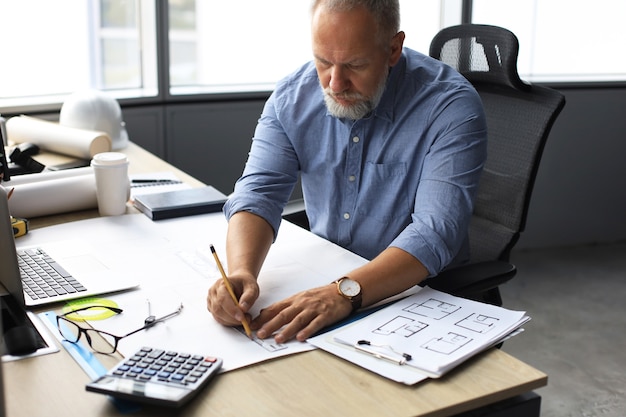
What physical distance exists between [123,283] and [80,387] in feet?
1.29

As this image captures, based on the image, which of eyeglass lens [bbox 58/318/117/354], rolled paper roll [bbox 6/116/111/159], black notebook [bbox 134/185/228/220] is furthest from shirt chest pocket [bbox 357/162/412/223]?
rolled paper roll [bbox 6/116/111/159]

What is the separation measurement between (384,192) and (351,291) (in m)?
0.53

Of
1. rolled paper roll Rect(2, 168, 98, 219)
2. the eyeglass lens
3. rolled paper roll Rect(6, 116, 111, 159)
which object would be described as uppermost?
rolled paper roll Rect(6, 116, 111, 159)

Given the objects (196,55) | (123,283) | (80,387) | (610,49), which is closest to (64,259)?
(123,283)

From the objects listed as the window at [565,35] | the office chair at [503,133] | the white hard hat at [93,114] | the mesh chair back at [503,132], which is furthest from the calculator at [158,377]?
the window at [565,35]

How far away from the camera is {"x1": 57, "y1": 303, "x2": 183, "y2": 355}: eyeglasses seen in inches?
49.1

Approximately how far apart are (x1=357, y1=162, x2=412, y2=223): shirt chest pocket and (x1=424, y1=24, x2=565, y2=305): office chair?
0.25 metres

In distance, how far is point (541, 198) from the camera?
3.89 metres

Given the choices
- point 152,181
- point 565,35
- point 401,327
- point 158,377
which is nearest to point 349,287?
point 401,327

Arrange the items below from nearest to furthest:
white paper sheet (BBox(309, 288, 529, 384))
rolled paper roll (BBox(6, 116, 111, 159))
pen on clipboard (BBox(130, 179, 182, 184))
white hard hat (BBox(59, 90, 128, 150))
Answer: white paper sheet (BBox(309, 288, 529, 384)) → pen on clipboard (BBox(130, 179, 182, 184)) → rolled paper roll (BBox(6, 116, 111, 159)) → white hard hat (BBox(59, 90, 128, 150))

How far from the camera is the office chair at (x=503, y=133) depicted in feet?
6.25

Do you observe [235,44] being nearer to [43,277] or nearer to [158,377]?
[43,277]

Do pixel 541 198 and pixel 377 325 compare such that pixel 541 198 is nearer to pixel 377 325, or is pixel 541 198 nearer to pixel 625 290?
pixel 625 290

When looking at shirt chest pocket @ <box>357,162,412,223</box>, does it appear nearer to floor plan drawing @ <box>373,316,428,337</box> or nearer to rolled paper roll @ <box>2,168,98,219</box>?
floor plan drawing @ <box>373,316,428,337</box>
